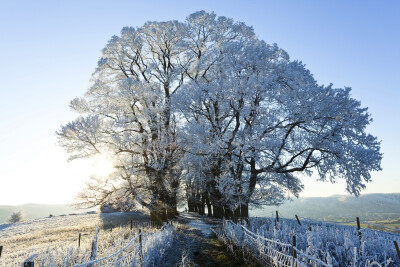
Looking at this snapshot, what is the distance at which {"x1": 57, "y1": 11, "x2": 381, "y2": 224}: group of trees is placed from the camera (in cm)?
1435

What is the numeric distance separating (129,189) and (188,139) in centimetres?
505

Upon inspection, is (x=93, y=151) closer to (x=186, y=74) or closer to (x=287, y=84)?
(x=186, y=74)

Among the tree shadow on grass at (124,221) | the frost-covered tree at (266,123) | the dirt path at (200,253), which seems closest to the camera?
the dirt path at (200,253)

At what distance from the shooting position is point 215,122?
53.4 feet

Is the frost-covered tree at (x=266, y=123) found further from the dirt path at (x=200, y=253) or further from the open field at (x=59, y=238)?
the open field at (x=59, y=238)

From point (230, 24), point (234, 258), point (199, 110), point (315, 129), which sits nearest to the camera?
point (234, 258)

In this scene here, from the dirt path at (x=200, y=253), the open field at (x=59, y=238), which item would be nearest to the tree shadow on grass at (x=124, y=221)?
the open field at (x=59, y=238)

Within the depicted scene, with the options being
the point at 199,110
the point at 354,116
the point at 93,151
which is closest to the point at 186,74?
the point at 199,110

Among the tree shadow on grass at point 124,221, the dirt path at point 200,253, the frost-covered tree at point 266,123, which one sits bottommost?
the tree shadow on grass at point 124,221

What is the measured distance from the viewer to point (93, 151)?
A: 14.9 m

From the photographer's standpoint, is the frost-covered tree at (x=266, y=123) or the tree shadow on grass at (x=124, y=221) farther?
the tree shadow on grass at (x=124, y=221)

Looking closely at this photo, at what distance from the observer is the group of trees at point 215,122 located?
14.4 m

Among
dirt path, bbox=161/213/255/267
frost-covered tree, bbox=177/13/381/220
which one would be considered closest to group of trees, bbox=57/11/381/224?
frost-covered tree, bbox=177/13/381/220

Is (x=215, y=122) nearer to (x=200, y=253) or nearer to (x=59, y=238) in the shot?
(x=200, y=253)
